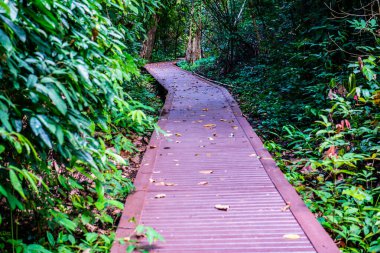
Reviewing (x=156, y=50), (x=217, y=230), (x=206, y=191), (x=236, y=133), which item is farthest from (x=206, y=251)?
(x=156, y=50)

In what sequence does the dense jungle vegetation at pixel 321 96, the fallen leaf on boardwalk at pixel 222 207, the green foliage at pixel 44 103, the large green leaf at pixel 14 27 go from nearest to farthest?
the large green leaf at pixel 14 27, the green foliage at pixel 44 103, the fallen leaf on boardwalk at pixel 222 207, the dense jungle vegetation at pixel 321 96

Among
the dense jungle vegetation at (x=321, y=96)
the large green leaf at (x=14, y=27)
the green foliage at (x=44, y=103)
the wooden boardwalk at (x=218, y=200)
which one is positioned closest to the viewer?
the large green leaf at (x=14, y=27)

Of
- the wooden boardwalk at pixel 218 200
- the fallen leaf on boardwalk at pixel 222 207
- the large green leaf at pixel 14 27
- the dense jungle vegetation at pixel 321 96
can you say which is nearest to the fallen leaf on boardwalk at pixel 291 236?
the wooden boardwalk at pixel 218 200

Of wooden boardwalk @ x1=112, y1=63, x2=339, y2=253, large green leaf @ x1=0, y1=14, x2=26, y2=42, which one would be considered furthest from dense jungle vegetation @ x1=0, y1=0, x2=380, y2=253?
wooden boardwalk @ x1=112, y1=63, x2=339, y2=253

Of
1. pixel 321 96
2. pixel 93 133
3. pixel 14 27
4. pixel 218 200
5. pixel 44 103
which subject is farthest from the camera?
pixel 321 96

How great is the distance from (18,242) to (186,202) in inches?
64.4

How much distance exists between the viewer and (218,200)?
3385mm

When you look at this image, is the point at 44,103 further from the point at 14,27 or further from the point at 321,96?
the point at 321,96

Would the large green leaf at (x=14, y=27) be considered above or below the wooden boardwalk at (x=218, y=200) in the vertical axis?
above

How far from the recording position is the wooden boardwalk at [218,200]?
8.74 ft

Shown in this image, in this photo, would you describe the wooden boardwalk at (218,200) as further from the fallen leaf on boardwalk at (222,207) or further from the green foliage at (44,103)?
the green foliage at (44,103)

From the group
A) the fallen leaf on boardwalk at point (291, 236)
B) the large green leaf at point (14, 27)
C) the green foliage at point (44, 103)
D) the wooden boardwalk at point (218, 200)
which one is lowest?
the wooden boardwalk at point (218, 200)

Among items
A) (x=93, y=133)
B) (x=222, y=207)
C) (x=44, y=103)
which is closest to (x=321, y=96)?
(x=222, y=207)

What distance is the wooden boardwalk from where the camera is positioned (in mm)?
2664
